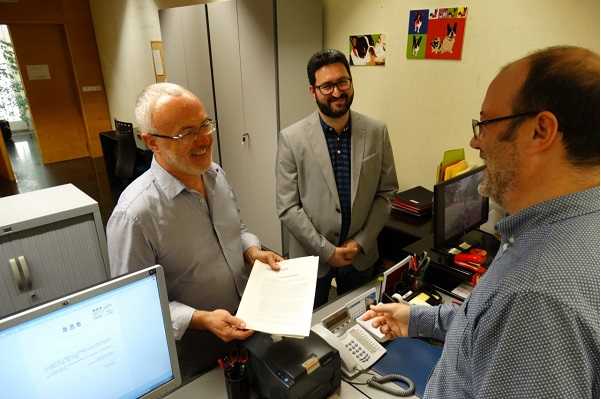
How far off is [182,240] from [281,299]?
413 millimetres

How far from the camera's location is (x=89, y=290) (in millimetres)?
773

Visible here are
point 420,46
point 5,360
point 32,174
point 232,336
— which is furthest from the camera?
point 32,174

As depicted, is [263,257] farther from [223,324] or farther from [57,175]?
[57,175]

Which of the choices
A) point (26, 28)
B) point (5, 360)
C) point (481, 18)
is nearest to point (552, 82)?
point (5, 360)

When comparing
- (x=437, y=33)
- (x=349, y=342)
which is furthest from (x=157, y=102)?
(x=437, y=33)

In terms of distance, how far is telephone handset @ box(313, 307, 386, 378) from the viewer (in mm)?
1241

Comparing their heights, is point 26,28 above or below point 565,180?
above

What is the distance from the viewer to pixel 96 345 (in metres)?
0.81

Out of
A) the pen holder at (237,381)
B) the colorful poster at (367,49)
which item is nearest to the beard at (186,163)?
the pen holder at (237,381)

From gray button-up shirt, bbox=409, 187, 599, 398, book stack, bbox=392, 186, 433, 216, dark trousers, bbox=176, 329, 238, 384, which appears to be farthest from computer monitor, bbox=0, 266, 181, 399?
book stack, bbox=392, 186, 433, 216

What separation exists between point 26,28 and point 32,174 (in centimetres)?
238

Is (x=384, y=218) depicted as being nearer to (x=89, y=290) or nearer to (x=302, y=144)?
(x=302, y=144)

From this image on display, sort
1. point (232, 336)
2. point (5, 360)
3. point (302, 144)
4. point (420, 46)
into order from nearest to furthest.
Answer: point (5, 360) → point (232, 336) → point (302, 144) → point (420, 46)

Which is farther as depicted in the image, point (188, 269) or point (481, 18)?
point (481, 18)
